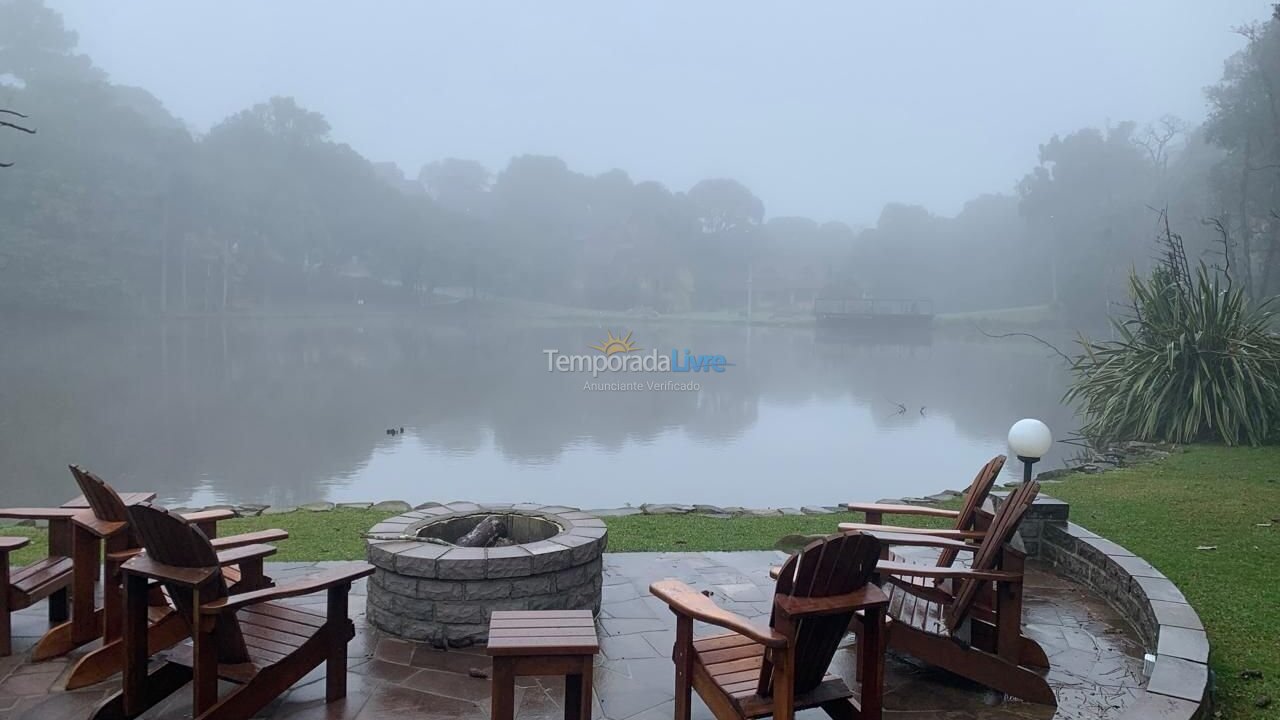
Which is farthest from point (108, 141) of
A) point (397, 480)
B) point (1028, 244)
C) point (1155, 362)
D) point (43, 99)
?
point (1028, 244)

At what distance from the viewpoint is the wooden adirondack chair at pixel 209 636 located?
2.64 m

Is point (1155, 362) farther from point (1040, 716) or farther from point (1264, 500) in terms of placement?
point (1040, 716)

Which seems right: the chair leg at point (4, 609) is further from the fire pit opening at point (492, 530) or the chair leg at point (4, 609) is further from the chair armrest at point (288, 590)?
the fire pit opening at point (492, 530)

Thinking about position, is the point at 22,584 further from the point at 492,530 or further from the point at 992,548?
the point at 992,548

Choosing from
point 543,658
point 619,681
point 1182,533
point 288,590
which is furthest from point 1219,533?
point 288,590

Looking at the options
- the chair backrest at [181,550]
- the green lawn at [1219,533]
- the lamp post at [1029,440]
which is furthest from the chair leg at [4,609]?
the lamp post at [1029,440]

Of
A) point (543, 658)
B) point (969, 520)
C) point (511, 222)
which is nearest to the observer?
Answer: point (543, 658)

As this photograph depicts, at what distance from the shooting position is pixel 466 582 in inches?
141

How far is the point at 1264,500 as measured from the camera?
6.62 metres

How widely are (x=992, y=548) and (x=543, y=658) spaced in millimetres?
1686

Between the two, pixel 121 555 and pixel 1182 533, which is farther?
pixel 1182 533

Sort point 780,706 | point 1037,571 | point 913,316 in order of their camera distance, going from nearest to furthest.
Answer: point 780,706
point 1037,571
point 913,316

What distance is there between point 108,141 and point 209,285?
8570mm

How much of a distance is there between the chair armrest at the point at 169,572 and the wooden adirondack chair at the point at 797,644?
143 cm
